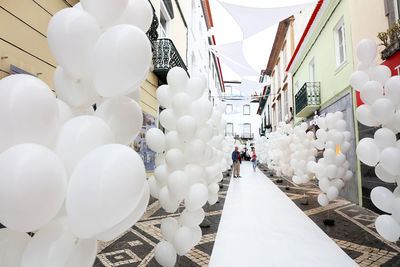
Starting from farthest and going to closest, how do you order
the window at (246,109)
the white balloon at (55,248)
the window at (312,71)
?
1. the window at (246,109)
2. the window at (312,71)
3. the white balloon at (55,248)

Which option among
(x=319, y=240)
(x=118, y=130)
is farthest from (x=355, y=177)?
(x=118, y=130)

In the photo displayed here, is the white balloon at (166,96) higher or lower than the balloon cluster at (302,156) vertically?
higher

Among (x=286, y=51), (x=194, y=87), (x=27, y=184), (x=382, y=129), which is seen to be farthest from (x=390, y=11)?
(x=286, y=51)

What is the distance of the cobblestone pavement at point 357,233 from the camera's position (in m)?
3.36

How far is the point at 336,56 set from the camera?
8.60m

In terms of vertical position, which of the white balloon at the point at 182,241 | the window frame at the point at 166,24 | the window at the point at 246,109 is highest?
the window at the point at 246,109

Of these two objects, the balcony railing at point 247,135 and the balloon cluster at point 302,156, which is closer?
the balloon cluster at point 302,156

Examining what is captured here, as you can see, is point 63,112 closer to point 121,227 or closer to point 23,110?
point 23,110

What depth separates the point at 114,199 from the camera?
1088 millimetres

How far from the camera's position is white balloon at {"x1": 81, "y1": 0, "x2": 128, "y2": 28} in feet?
4.95

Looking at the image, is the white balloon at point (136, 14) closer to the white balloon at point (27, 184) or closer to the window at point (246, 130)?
the white balloon at point (27, 184)

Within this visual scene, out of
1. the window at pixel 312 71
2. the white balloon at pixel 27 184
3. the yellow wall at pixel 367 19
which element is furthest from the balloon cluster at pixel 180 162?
the window at pixel 312 71

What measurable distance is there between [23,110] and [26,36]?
2834mm

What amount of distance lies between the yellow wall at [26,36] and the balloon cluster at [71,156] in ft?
6.54
